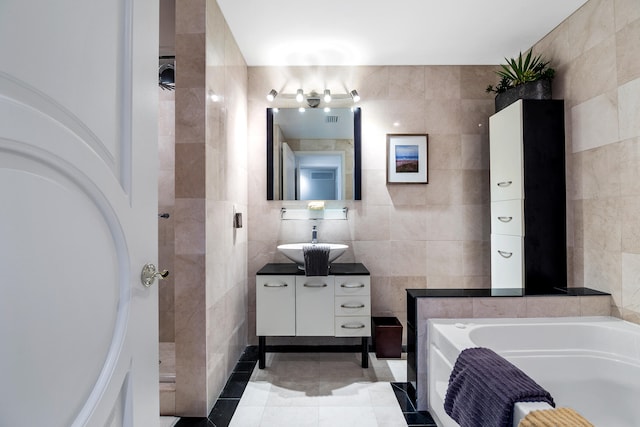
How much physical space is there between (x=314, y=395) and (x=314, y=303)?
0.61 m

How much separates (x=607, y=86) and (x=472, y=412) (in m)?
2.09

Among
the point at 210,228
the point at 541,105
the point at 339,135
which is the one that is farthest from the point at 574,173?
the point at 210,228

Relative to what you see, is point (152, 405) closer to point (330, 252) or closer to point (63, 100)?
point (63, 100)

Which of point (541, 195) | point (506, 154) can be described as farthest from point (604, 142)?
point (506, 154)

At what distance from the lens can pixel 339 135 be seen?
2.97 meters

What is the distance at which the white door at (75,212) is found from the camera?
1.86 ft

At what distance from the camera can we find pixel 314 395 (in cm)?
214

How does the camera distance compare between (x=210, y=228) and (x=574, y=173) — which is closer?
(x=210, y=228)

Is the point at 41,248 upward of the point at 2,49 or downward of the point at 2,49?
downward

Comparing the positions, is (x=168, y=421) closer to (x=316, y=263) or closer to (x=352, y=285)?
(x=316, y=263)

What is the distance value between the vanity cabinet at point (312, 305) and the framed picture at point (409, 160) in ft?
3.38

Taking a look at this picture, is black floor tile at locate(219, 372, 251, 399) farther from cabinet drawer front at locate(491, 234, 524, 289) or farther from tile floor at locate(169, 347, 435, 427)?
cabinet drawer front at locate(491, 234, 524, 289)

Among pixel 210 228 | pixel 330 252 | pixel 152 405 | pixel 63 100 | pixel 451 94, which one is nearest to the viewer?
pixel 63 100

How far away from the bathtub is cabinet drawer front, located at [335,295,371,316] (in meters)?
0.59
